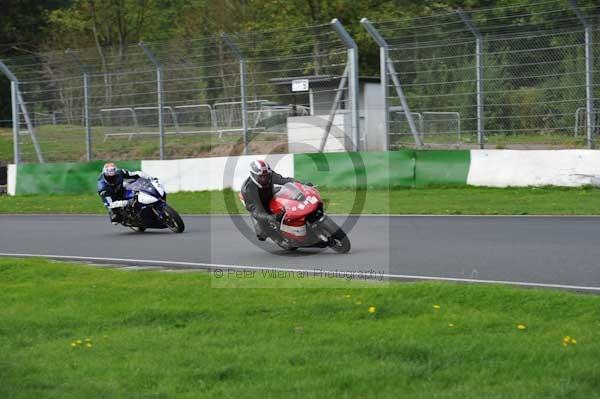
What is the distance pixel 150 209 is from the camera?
Answer: 15156mm

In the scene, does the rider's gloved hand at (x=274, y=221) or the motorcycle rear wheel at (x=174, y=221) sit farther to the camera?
the motorcycle rear wheel at (x=174, y=221)

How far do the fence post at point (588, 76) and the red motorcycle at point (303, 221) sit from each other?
26.5 ft

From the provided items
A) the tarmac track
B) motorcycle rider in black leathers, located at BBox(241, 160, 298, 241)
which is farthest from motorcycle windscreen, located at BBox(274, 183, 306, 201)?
the tarmac track

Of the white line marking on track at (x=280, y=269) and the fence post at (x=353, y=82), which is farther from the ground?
the fence post at (x=353, y=82)

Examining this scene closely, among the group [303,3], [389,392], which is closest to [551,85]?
[389,392]

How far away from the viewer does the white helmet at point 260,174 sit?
11.6m

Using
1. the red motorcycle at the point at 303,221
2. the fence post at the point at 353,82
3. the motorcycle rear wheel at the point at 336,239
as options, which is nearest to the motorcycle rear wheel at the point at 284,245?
the red motorcycle at the point at 303,221

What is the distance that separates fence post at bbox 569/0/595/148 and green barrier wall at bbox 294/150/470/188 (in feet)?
7.55

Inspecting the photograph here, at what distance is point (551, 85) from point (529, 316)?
1219 centimetres

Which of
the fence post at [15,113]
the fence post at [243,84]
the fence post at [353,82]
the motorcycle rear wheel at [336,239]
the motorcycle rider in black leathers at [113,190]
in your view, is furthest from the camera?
the fence post at [15,113]

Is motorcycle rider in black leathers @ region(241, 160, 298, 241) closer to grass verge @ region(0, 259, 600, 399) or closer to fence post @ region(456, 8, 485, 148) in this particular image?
grass verge @ region(0, 259, 600, 399)

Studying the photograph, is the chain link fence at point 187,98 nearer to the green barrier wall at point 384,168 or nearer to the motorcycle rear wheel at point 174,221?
the green barrier wall at point 384,168

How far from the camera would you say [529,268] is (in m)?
9.95

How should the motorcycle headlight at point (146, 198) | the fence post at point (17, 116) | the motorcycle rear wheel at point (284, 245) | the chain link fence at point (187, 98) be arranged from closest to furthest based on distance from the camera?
the motorcycle rear wheel at point (284, 245) < the motorcycle headlight at point (146, 198) < the chain link fence at point (187, 98) < the fence post at point (17, 116)
